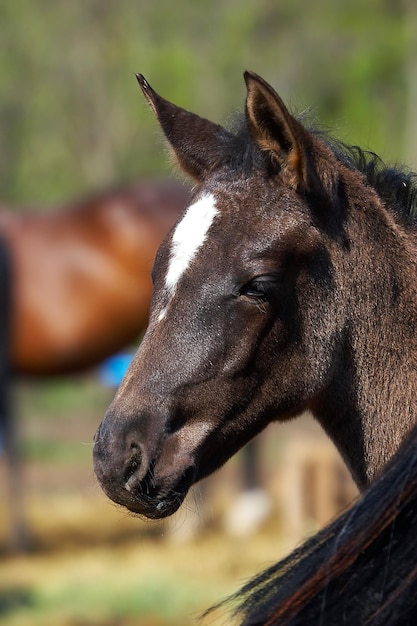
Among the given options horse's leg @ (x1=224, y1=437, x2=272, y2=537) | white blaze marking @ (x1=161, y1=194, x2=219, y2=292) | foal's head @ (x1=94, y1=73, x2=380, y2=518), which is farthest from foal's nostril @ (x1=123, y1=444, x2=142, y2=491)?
horse's leg @ (x1=224, y1=437, x2=272, y2=537)

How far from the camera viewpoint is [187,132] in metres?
2.71

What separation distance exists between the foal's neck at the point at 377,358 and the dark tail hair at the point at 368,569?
0.53m

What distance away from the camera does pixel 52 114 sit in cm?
1530

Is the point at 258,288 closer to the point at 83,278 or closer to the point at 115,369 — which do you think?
the point at 83,278

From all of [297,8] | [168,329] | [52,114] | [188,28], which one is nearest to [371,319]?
[168,329]

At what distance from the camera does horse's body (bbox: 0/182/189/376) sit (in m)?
7.77

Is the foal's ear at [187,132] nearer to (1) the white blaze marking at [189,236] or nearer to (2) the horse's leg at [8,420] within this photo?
(1) the white blaze marking at [189,236]

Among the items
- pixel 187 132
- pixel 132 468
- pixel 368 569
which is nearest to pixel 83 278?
pixel 187 132

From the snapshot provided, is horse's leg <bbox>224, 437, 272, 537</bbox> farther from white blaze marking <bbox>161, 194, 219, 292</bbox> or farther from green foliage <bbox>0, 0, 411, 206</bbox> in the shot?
green foliage <bbox>0, 0, 411, 206</bbox>

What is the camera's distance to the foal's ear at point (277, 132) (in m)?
2.39

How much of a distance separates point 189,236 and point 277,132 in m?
0.34

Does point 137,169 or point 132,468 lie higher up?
point 137,169

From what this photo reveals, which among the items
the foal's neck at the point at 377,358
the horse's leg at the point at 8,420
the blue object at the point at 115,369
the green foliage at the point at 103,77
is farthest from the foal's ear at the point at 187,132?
the green foliage at the point at 103,77

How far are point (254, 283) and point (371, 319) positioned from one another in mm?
336
